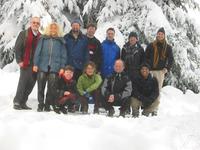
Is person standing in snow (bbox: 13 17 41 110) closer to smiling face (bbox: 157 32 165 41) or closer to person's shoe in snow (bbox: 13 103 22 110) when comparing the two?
person's shoe in snow (bbox: 13 103 22 110)

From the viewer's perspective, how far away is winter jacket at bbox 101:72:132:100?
9172mm

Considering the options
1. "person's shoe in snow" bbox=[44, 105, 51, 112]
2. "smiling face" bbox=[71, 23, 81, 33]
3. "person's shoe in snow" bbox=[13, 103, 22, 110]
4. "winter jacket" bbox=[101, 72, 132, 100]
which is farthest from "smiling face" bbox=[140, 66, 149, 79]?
"person's shoe in snow" bbox=[13, 103, 22, 110]

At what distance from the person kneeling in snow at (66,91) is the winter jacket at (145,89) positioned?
113cm

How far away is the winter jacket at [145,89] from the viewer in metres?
9.23

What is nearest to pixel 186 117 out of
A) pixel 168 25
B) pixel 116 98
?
pixel 116 98

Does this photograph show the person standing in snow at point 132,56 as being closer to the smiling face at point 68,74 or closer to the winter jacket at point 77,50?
the winter jacket at point 77,50

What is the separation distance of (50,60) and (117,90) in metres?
1.39

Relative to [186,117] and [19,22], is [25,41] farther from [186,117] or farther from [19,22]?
[19,22]

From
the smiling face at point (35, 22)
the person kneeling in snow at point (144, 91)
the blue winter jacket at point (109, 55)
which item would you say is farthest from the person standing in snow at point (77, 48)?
the person kneeling in snow at point (144, 91)

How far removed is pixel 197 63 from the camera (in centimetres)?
1462

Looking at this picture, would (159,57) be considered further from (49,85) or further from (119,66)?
(49,85)

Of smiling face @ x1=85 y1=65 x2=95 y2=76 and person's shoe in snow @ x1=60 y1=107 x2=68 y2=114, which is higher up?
smiling face @ x1=85 y1=65 x2=95 y2=76

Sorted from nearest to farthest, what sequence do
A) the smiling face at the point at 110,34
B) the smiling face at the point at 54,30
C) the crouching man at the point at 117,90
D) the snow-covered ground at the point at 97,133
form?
1. the snow-covered ground at the point at 97,133
2. the smiling face at the point at 54,30
3. the crouching man at the point at 117,90
4. the smiling face at the point at 110,34

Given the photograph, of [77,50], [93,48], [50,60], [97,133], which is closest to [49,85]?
[50,60]
